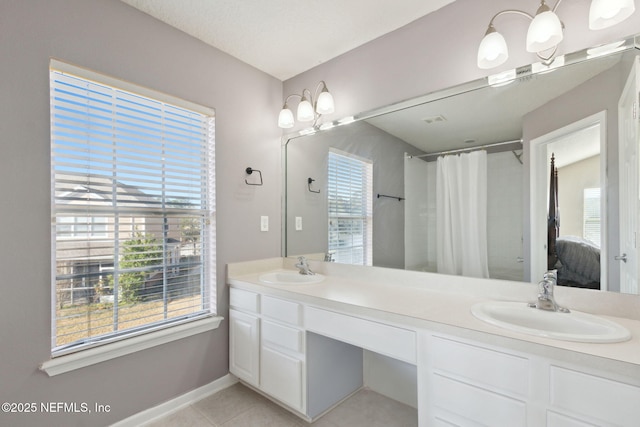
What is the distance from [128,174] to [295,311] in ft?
4.08

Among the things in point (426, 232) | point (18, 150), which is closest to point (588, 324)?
point (426, 232)

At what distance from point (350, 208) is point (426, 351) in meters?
1.17

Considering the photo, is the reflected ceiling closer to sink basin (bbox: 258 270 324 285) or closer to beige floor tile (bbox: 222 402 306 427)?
sink basin (bbox: 258 270 324 285)

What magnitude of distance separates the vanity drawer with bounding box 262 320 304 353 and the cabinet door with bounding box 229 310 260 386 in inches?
3.4

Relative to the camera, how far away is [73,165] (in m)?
1.54

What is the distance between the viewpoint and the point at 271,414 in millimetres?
1838

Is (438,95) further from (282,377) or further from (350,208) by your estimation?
(282,377)

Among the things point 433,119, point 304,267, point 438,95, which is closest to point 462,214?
point 433,119

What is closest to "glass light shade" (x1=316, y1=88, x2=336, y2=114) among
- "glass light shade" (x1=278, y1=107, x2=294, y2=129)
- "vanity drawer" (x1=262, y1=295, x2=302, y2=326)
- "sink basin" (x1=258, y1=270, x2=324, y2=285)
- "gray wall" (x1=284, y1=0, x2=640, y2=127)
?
"gray wall" (x1=284, y1=0, x2=640, y2=127)

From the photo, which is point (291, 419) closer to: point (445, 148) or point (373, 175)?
point (373, 175)

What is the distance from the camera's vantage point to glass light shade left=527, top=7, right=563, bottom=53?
1.27m

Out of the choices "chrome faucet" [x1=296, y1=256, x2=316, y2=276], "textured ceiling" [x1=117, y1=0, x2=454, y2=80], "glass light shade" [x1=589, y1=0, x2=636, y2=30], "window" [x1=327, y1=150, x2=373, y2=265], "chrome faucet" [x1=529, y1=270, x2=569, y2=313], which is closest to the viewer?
"glass light shade" [x1=589, y1=0, x2=636, y2=30]

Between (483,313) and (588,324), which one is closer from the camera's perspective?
(588,324)

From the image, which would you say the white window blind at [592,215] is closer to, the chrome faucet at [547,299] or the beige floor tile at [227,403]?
the chrome faucet at [547,299]
